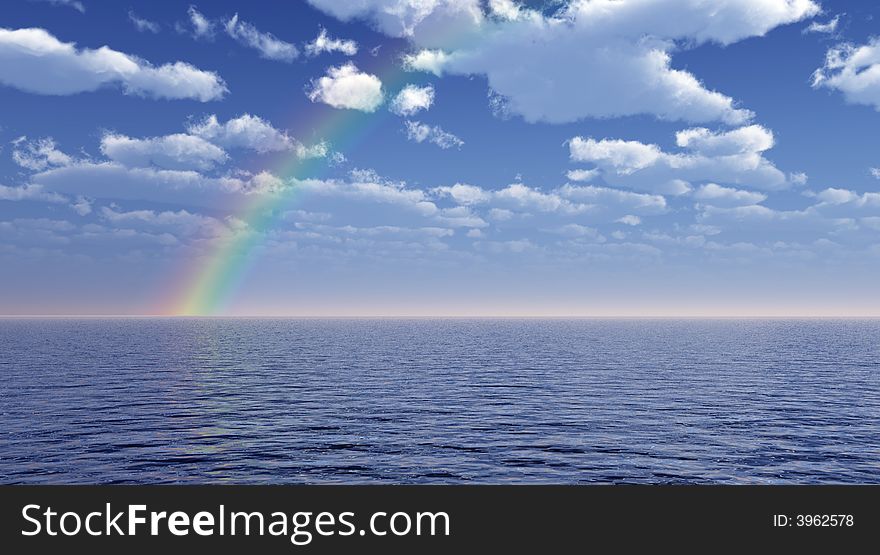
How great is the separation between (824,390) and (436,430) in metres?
55.6

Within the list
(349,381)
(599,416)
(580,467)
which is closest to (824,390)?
(599,416)

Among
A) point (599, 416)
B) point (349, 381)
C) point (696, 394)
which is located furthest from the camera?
point (349, 381)

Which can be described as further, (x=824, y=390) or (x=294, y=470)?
(x=824, y=390)

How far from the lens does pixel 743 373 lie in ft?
320

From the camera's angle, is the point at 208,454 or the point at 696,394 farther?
the point at 696,394

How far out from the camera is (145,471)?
124 feet

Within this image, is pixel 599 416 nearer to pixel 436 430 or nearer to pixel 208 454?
pixel 436 430

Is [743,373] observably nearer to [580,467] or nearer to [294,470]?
[580,467]

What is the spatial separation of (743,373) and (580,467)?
7146 centimetres
